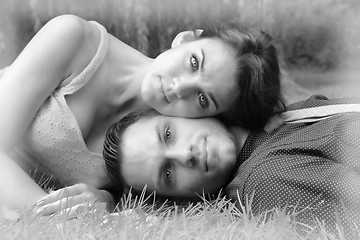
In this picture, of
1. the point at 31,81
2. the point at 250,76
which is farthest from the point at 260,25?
the point at 31,81

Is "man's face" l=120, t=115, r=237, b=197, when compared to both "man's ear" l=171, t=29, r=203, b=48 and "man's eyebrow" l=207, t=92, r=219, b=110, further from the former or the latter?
"man's ear" l=171, t=29, r=203, b=48

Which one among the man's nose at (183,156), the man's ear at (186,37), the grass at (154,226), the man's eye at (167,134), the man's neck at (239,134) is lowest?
the man's neck at (239,134)

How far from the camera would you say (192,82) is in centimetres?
86

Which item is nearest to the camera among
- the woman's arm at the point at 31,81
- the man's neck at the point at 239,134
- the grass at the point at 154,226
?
the grass at the point at 154,226

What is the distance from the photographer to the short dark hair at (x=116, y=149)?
0.88 m

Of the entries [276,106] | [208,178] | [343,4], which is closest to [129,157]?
[208,178]

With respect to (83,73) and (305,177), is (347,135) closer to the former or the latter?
(305,177)

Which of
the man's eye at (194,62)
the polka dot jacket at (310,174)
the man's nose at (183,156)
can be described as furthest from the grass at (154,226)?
the man's eye at (194,62)

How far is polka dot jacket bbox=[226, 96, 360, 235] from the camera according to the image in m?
0.65

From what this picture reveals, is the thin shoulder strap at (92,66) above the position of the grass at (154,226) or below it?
above

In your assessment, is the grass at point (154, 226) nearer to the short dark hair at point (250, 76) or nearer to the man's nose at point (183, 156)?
the man's nose at point (183, 156)

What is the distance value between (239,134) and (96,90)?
0.23 metres

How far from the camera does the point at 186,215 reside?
0.69 m

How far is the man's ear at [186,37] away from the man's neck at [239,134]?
0.15 m
